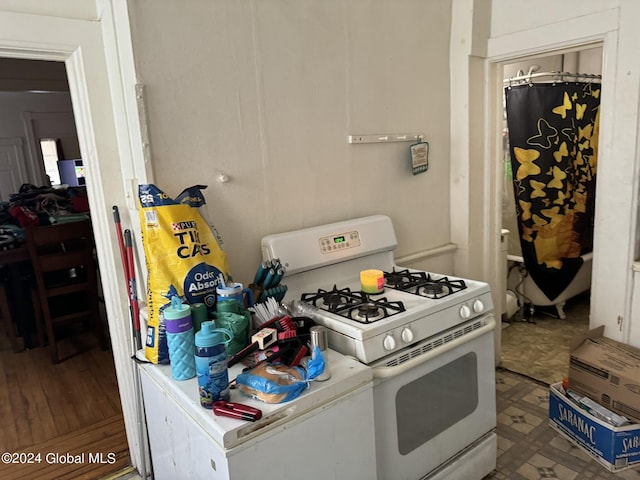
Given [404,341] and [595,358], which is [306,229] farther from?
[595,358]

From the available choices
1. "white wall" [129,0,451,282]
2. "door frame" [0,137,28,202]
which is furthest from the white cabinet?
"door frame" [0,137,28,202]

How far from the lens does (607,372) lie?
79.4 inches

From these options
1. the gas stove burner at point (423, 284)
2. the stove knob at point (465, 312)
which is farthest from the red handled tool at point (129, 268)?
the stove knob at point (465, 312)

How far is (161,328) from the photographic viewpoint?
1.42m

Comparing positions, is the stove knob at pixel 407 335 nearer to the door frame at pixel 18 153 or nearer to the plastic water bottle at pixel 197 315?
the plastic water bottle at pixel 197 315

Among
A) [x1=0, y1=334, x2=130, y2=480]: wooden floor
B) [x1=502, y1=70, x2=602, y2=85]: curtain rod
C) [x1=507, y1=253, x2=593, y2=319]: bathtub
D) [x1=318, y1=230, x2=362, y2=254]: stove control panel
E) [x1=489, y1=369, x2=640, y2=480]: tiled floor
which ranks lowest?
[x1=489, y1=369, x2=640, y2=480]: tiled floor

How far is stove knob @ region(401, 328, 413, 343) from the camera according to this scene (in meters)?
1.53

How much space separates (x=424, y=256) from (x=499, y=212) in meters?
0.61

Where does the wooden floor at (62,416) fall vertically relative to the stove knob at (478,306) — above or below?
below

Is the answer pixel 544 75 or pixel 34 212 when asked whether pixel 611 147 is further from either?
pixel 34 212

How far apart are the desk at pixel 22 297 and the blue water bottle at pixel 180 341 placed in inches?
101

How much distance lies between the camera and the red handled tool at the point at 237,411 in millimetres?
1098

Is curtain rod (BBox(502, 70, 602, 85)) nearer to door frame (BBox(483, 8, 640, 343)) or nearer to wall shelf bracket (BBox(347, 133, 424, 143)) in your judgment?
door frame (BBox(483, 8, 640, 343))

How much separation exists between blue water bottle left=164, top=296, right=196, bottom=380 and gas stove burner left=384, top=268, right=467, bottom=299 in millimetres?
913
